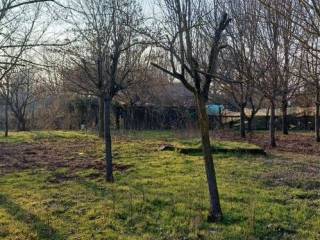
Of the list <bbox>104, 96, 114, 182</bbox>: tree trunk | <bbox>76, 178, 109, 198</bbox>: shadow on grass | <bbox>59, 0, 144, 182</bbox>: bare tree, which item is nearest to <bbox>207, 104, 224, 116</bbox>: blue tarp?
<bbox>59, 0, 144, 182</bbox>: bare tree

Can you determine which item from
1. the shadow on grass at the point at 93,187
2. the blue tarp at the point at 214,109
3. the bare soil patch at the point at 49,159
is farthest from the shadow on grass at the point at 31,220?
the blue tarp at the point at 214,109

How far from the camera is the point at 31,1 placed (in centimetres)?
738

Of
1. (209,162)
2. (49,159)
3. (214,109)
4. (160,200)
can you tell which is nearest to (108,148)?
(160,200)

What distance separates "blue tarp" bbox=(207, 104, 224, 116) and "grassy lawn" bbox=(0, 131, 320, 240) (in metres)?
19.0

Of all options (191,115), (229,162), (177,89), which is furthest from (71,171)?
(177,89)

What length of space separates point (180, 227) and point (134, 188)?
2653 millimetres

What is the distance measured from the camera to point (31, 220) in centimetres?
648

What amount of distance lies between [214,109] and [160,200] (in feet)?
85.0

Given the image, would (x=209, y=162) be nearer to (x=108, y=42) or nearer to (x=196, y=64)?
(x=196, y=64)

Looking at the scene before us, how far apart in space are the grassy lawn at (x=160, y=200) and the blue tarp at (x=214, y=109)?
19.0m

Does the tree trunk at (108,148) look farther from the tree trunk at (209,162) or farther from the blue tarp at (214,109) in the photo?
the blue tarp at (214,109)

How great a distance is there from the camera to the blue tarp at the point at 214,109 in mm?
31172

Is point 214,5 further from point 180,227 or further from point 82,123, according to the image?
point 82,123

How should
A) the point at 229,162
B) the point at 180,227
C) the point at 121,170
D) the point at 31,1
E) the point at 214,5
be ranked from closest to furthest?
the point at 180,227 → the point at 31,1 → the point at 214,5 → the point at 121,170 → the point at 229,162
